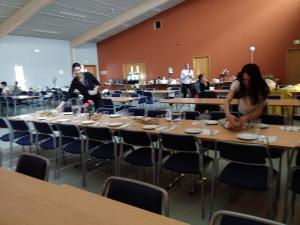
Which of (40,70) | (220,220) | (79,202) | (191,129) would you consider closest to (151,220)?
(220,220)

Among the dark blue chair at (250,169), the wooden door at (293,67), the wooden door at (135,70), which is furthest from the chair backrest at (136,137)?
the wooden door at (135,70)

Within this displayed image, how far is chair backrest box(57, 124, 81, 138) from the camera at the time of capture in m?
3.59

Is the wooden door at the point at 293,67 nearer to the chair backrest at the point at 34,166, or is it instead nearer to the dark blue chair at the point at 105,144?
the dark blue chair at the point at 105,144

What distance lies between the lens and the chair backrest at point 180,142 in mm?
2740

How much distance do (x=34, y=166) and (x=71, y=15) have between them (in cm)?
1054

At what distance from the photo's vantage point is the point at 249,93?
322cm

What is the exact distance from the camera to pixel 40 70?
44.1ft

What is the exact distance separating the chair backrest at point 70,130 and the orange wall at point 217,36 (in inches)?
376

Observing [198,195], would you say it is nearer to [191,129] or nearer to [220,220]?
→ [191,129]

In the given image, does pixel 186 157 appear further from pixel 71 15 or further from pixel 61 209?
pixel 71 15

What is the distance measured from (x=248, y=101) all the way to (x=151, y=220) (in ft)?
8.05

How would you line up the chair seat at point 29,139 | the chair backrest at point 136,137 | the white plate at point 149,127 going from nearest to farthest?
the chair backrest at point 136,137 < the white plate at point 149,127 < the chair seat at point 29,139

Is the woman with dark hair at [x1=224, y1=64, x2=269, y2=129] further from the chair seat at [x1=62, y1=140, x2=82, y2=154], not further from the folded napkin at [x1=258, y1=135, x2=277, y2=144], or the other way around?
the chair seat at [x1=62, y1=140, x2=82, y2=154]

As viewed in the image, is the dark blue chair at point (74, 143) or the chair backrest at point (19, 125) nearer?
the dark blue chair at point (74, 143)
